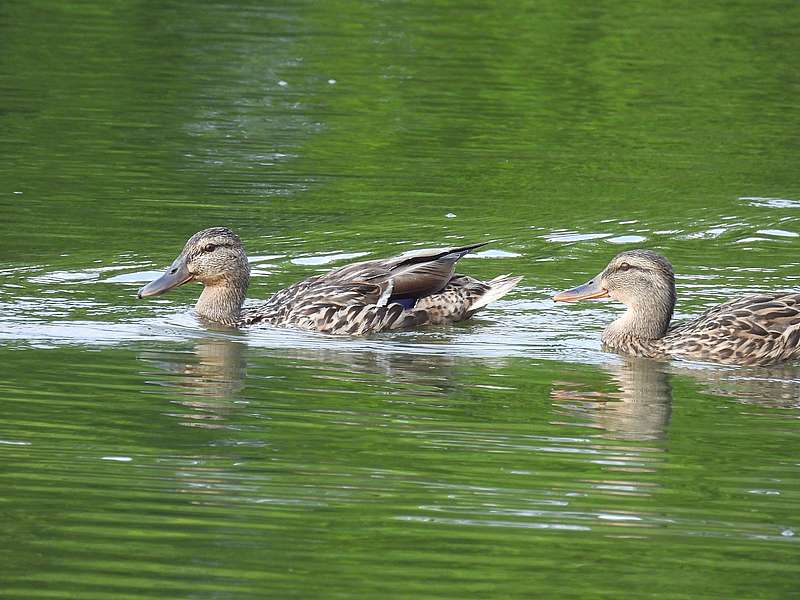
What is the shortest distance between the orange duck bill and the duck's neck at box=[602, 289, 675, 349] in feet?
0.88

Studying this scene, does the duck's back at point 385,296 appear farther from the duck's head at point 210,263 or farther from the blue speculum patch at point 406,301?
the duck's head at point 210,263

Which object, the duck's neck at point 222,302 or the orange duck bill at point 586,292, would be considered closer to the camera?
the orange duck bill at point 586,292

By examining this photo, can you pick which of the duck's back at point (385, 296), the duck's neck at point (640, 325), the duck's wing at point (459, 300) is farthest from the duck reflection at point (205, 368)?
the duck's neck at point (640, 325)

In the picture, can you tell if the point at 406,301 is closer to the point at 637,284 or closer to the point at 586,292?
the point at 586,292

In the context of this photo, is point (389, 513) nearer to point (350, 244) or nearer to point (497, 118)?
point (350, 244)

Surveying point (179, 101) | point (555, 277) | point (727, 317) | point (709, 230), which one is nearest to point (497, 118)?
point (179, 101)

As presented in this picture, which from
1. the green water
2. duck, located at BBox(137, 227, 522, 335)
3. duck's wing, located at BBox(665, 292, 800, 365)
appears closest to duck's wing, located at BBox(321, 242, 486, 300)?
duck, located at BBox(137, 227, 522, 335)

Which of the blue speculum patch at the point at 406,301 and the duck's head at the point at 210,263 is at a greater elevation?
the duck's head at the point at 210,263

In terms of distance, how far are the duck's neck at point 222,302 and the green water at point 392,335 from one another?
0.49 feet

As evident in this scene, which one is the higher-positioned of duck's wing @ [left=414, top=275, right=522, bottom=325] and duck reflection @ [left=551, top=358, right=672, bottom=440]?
duck's wing @ [left=414, top=275, right=522, bottom=325]

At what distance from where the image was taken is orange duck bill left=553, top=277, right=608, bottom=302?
12.4 m

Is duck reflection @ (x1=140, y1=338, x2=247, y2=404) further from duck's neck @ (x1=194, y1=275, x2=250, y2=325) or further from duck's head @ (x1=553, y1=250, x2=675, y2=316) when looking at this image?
duck's head @ (x1=553, y1=250, x2=675, y2=316)

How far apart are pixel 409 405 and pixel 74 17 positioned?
63.0 ft

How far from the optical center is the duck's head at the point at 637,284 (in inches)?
484
